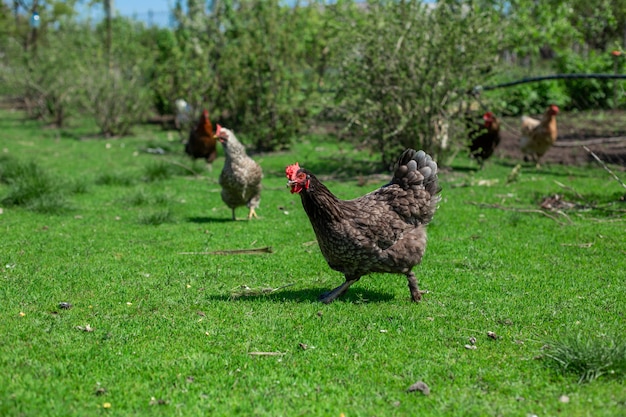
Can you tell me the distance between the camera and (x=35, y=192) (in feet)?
30.4

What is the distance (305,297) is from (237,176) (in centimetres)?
340

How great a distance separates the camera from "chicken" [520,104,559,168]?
13016mm

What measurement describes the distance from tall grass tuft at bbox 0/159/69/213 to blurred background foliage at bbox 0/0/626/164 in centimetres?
Answer: 492

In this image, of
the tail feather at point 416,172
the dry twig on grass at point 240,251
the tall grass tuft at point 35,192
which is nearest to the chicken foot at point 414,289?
the tail feather at point 416,172

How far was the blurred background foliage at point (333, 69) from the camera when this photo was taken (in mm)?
11445

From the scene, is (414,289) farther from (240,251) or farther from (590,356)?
(240,251)

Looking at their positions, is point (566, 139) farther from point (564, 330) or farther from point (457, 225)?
point (564, 330)

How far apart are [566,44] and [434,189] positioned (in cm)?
1826

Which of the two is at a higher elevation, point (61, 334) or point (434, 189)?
point (434, 189)

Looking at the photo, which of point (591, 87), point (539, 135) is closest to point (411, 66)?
point (539, 135)

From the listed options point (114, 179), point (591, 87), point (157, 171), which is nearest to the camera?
point (114, 179)

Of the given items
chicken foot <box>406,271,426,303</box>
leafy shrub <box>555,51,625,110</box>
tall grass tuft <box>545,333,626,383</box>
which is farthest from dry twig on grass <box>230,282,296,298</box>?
leafy shrub <box>555,51,625,110</box>

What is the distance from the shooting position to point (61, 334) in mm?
4543

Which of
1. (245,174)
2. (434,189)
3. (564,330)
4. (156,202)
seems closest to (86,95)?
(156,202)
